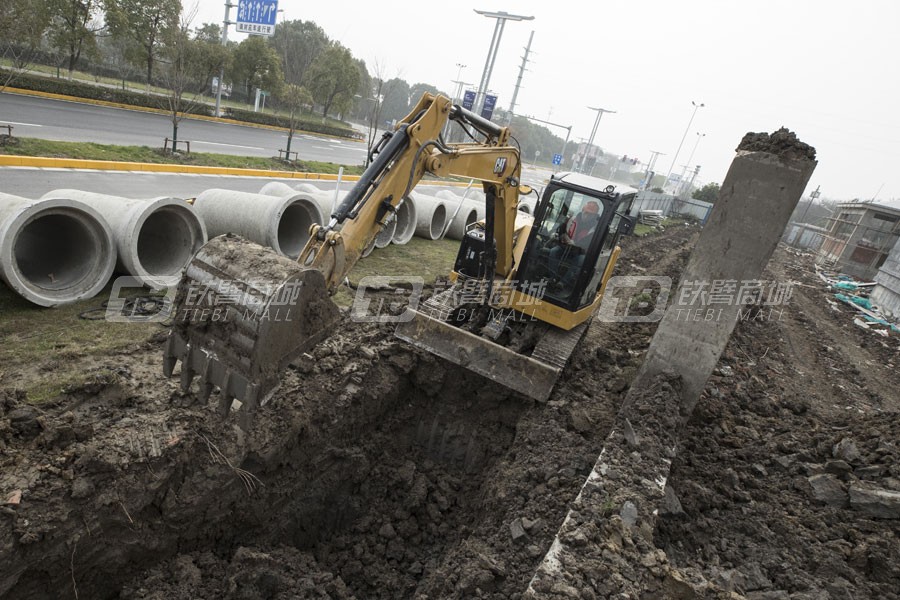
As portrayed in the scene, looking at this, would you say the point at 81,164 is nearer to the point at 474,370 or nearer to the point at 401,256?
the point at 401,256

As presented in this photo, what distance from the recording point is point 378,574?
4789mm

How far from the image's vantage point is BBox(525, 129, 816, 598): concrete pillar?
3516mm

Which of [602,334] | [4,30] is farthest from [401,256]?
[4,30]

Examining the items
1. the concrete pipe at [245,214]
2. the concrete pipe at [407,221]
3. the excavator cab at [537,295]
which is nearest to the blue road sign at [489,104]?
the concrete pipe at [407,221]

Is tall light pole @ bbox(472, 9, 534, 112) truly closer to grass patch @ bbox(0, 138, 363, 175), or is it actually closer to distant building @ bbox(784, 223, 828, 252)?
grass patch @ bbox(0, 138, 363, 175)

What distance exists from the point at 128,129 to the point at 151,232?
589 inches

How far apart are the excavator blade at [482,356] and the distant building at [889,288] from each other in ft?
61.0

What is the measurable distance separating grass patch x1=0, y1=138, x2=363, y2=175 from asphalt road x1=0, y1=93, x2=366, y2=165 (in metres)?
1.25

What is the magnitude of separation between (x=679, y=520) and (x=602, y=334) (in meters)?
5.00

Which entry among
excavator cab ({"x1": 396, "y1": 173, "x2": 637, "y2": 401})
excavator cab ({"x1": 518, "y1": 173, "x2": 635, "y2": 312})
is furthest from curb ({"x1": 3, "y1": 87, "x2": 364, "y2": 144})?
excavator cab ({"x1": 518, "y1": 173, "x2": 635, "y2": 312})

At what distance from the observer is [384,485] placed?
18.7 ft

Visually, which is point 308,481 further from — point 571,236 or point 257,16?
point 257,16

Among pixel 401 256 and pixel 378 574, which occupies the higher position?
pixel 401 256

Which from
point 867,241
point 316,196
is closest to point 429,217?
point 316,196
